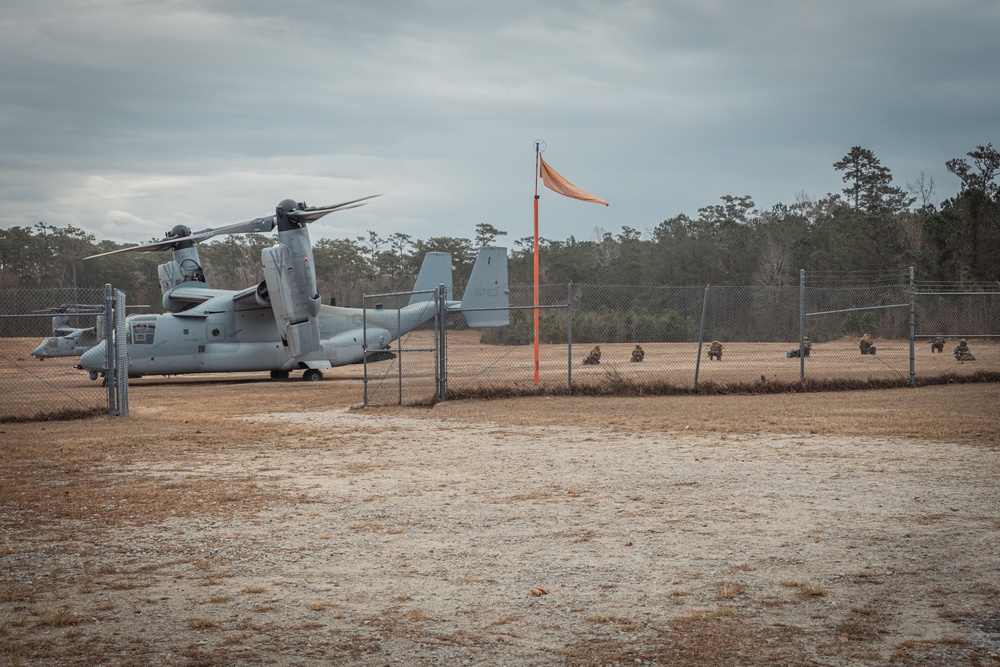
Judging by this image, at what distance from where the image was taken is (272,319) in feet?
94.5

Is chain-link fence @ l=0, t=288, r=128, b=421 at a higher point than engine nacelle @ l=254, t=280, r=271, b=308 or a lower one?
lower

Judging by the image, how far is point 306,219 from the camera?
84.8 ft

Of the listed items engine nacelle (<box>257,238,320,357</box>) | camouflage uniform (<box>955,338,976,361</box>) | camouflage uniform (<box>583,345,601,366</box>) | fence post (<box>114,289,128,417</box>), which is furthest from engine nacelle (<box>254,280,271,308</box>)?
camouflage uniform (<box>955,338,976,361</box>)

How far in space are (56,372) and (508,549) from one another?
3393 centimetres

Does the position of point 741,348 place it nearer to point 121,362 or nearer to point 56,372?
point 121,362

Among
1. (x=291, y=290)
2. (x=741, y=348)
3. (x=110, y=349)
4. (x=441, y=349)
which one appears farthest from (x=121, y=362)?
(x=741, y=348)

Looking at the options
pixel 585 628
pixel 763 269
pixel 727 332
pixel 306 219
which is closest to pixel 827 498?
pixel 585 628

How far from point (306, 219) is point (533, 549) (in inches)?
812

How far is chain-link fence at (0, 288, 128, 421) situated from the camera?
1692 centimetres

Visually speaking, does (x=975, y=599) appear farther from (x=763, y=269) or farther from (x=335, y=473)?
(x=763, y=269)

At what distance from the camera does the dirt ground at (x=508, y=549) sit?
15.1ft

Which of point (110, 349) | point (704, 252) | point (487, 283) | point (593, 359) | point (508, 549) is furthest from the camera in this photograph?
point (704, 252)

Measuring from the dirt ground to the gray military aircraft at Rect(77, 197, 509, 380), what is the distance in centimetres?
1308

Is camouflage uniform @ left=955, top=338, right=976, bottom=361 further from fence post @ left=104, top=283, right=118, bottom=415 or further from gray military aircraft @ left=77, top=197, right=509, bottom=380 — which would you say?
fence post @ left=104, top=283, right=118, bottom=415
